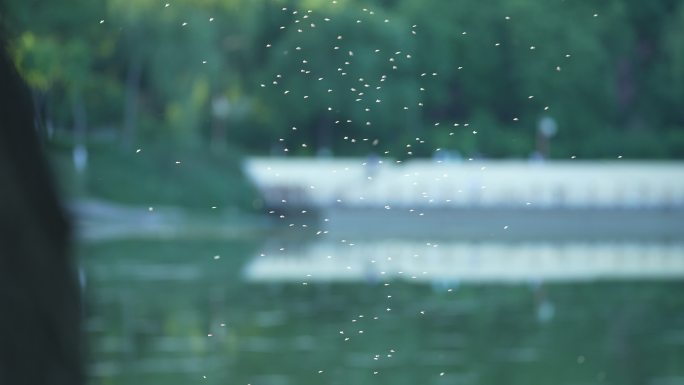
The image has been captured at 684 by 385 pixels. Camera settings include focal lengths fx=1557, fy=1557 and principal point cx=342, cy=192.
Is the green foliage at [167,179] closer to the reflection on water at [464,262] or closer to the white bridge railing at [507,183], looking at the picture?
the white bridge railing at [507,183]

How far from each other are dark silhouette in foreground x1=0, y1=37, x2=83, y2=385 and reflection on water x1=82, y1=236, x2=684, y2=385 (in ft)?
11.2

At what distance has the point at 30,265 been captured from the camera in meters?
0.81

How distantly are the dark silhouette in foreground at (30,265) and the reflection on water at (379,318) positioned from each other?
3412mm

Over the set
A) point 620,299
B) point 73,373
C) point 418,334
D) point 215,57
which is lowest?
point 215,57

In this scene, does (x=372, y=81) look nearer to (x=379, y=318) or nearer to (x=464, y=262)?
(x=464, y=262)

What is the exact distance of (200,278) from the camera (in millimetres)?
8969

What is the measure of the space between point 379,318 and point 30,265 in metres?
5.89

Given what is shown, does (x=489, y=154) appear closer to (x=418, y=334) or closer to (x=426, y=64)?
(x=426, y=64)

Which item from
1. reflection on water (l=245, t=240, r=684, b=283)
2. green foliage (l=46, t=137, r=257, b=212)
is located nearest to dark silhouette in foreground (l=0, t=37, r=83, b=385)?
reflection on water (l=245, t=240, r=684, b=283)

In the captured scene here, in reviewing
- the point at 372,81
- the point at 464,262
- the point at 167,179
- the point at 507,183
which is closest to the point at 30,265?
the point at 464,262

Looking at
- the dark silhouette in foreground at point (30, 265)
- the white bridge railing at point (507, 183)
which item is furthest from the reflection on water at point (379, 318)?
the white bridge railing at point (507, 183)

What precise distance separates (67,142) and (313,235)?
3.97 m

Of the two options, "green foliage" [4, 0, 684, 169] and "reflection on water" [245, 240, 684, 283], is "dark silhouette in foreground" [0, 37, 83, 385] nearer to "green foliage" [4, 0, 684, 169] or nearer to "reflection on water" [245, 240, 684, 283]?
"reflection on water" [245, 240, 684, 283]

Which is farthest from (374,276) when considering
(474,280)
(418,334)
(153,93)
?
(153,93)
